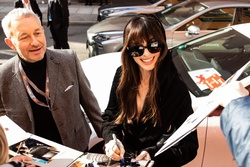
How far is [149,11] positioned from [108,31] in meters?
2.18

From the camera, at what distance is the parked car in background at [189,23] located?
553 centimetres

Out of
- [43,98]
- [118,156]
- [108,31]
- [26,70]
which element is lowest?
[108,31]

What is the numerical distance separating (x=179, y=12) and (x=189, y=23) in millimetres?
678

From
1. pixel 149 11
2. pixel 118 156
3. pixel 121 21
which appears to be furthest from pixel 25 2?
pixel 118 156

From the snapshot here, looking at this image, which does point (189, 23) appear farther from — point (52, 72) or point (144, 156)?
point (144, 156)

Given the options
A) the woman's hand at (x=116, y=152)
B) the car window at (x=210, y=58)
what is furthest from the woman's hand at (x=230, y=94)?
the car window at (x=210, y=58)

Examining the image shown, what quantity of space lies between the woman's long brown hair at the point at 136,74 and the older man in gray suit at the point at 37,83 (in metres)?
0.32

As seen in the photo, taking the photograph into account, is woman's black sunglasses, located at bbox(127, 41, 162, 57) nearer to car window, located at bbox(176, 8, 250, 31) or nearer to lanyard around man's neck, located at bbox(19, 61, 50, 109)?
lanyard around man's neck, located at bbox(19, 61, 50, 109)

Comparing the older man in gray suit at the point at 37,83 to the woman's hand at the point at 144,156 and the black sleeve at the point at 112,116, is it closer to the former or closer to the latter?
the black sleeve at the point at 112,116

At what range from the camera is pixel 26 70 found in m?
2.02

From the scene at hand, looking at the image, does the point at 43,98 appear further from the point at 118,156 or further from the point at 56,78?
the point at 118,156

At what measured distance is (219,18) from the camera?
5938mm

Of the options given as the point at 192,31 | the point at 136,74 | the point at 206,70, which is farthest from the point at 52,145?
the point at 192,31

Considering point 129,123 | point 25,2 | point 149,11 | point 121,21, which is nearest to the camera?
point 129,123
